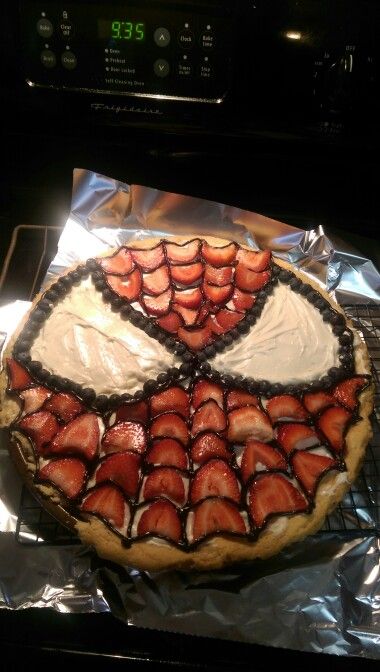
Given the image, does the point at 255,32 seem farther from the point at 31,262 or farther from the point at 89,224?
the point at 31,262

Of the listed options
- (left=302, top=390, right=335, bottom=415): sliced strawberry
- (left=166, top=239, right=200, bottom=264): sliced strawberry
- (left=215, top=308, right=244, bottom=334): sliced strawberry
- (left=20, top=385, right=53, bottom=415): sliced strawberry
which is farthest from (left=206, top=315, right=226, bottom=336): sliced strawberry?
(left=20, top=385, right=53, bottom=415): sliced strawberry

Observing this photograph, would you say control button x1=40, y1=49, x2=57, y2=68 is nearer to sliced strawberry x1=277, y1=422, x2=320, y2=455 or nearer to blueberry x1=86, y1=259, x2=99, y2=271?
blueberry x1=86, y1=259, x2=99, y2=271

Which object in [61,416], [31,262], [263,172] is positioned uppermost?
[263,172]

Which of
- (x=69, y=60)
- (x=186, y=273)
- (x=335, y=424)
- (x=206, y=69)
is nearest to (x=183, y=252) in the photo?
(x=186, y=273)

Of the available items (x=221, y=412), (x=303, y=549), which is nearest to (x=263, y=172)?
(x=221, y=412)

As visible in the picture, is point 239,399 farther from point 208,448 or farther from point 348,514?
point 348,514

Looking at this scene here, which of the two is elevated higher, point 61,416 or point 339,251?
point 339,251
